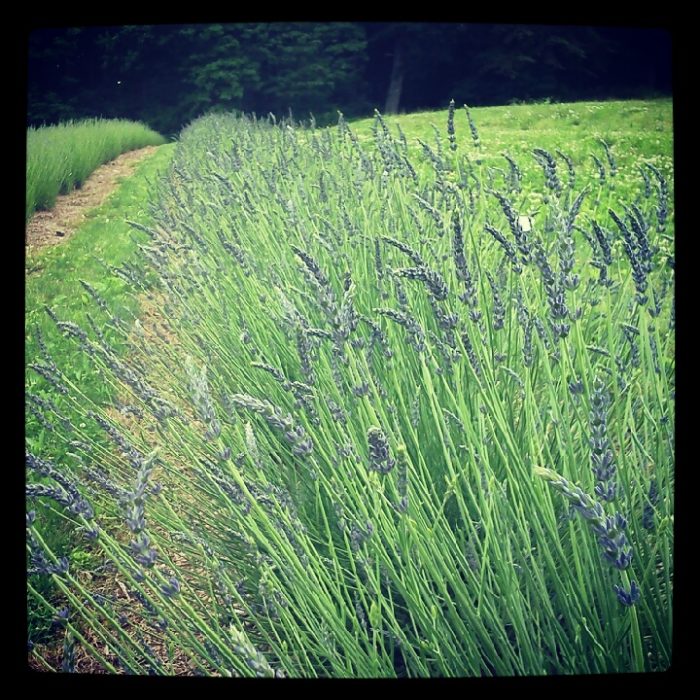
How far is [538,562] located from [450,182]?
1036 mm

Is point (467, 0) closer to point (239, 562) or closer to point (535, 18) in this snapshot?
point (535, 18)

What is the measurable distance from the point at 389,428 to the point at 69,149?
1.05 meters

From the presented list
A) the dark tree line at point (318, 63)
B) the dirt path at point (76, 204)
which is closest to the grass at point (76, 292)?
the dirt path at point (76, 204)

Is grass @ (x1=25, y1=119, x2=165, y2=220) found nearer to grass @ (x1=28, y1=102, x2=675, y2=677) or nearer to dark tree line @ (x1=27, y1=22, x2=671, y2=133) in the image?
dark tree line @ (x1=27, y1=22, x2=671, y2=133)

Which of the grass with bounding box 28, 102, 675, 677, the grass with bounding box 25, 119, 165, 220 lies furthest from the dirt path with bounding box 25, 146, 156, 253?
the grass with bounding box 28, 102, 675, 677

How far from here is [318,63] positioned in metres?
1.30

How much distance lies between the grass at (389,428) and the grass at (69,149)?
0.17 m

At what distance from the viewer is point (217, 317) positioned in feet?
5.28

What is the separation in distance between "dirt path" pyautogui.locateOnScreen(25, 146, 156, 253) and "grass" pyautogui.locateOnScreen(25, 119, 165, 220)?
0.06 ft

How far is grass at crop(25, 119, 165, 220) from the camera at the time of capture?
1.26 meters

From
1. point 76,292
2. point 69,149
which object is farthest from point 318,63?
point 76,292

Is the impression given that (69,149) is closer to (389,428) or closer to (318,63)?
(318,63)
